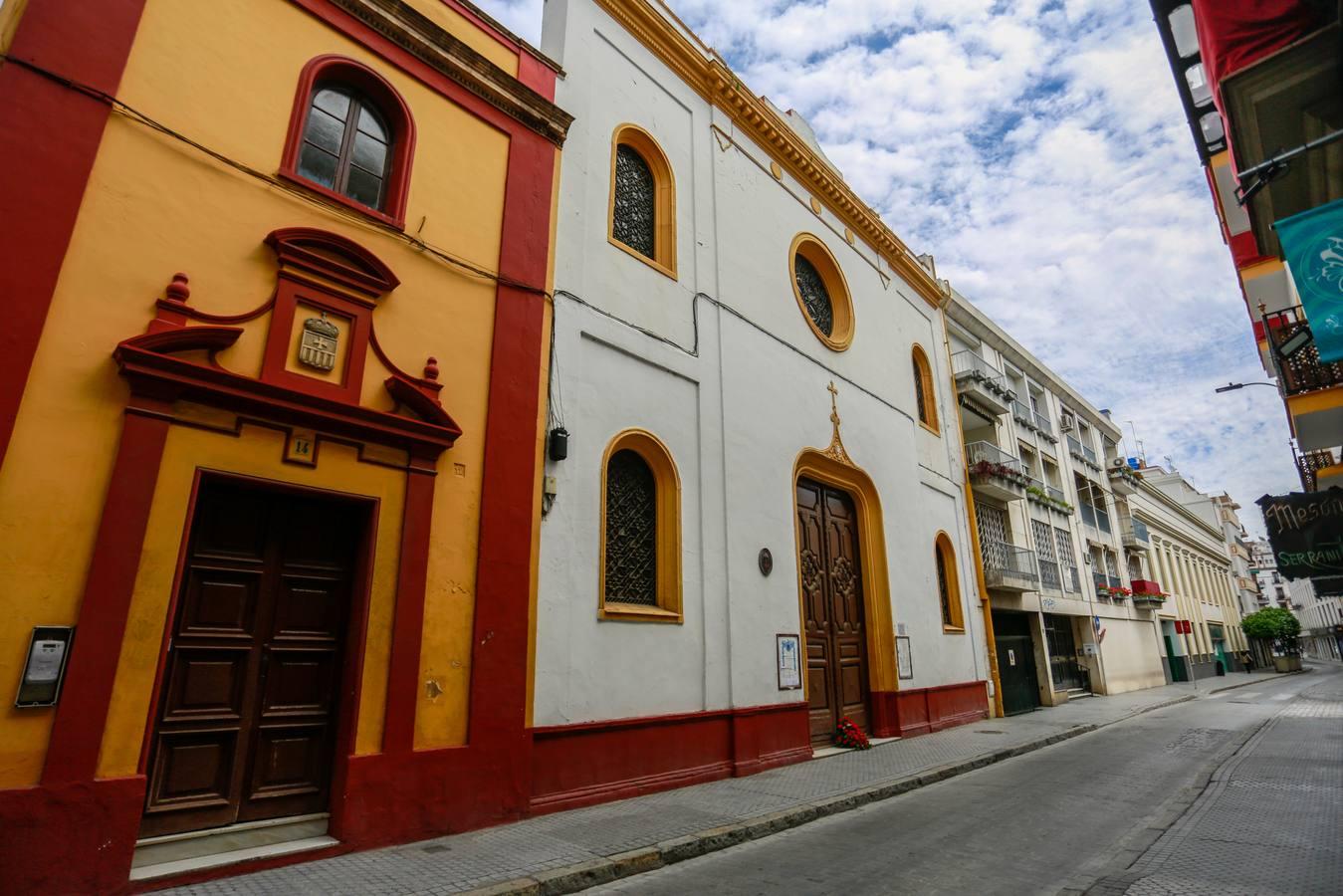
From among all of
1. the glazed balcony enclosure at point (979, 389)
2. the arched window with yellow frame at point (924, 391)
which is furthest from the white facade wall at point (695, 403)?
the glazed balcony enclosure at point (979, 389)

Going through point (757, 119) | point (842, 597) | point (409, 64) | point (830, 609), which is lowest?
point (830, 609)

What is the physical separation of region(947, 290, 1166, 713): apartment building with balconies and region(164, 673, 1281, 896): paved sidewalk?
8.76m

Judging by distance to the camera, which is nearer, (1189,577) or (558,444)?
(558,444)

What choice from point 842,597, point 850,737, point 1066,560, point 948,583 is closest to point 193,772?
point 850,737

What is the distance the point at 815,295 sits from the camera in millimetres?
13531

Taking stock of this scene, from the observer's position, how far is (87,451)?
15.1 feet

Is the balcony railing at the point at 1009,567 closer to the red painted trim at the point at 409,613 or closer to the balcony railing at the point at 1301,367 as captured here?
the balcony railing at the point at 1301,367

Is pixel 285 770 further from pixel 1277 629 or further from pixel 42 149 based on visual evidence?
pixel 1277 629

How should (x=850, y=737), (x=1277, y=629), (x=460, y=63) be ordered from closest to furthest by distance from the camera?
(x=460, y=63) < (x=850, y=737) < (x=1277, y=629)

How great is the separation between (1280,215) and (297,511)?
1153 cm

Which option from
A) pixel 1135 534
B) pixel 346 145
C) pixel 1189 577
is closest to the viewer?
pixel 346 145

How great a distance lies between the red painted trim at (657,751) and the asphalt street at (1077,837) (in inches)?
65.8

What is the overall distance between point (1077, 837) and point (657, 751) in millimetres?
4007

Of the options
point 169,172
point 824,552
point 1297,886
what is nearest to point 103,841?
point 169,172
